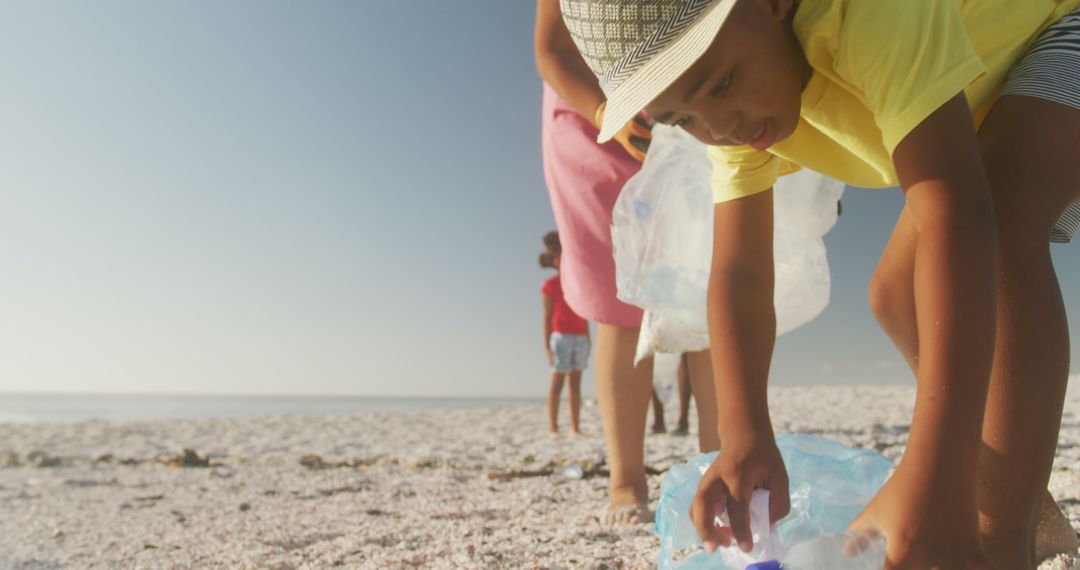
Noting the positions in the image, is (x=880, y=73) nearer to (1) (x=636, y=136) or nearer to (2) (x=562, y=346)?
(1) (x=636, y=136)

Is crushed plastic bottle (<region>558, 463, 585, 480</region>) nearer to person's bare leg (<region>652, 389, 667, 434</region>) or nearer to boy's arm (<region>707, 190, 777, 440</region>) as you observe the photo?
boy's arm (<region>707, 190, 777, 440</region>)

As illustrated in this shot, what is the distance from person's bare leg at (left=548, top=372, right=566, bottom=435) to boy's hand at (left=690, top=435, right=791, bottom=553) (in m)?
5.24

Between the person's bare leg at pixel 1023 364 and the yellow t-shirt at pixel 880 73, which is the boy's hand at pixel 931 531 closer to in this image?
the person's bare leg at pixel 1023 364

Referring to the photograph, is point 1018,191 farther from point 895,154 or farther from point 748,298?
point 748,298

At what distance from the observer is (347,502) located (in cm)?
308

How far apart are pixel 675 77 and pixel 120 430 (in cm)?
905

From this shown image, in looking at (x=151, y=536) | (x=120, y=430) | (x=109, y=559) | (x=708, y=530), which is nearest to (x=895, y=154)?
(x=708, y=530)

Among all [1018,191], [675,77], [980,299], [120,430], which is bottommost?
[120,430]

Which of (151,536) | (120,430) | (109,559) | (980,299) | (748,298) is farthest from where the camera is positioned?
(120,430)

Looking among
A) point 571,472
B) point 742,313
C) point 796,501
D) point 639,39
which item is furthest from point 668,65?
point 571,472

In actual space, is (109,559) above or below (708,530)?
below

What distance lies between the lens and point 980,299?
0.98 metres

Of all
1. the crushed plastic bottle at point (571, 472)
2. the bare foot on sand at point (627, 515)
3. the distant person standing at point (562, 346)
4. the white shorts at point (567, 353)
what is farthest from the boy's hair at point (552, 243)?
the bare foot on sand at point (627, 515)

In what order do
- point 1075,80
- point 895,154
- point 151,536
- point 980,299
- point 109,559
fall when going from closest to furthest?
point 980,299 → point 895,154 → point 1075,80 → point 109,559 → point 151,536
